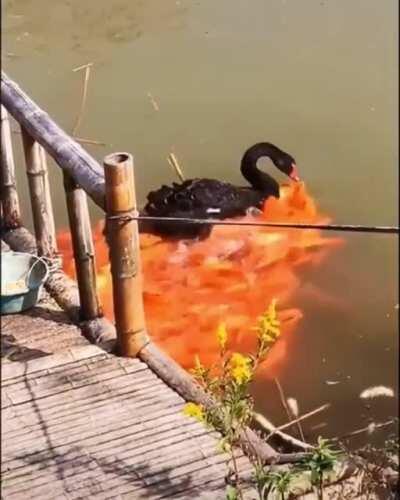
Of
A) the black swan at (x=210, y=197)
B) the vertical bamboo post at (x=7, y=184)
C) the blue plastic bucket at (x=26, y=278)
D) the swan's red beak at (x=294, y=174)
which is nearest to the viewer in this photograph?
the blue plastic bucket at (x=26, y=278)

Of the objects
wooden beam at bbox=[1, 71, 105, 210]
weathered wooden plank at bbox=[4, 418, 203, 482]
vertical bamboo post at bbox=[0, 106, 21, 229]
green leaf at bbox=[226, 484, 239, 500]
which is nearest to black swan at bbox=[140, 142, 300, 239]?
vertical bamboo post at bbox=[0, 106, 21, 229]

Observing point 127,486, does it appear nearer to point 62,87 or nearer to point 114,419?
point 114,419

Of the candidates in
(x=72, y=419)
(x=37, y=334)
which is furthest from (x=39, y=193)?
(x=72, y=419)

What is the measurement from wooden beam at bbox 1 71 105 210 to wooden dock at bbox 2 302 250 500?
0.66 metres

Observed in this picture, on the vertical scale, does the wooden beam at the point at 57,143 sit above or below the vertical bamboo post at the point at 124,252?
above

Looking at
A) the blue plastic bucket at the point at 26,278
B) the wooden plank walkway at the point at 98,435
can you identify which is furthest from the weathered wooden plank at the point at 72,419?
the blue plastic bucket at the point at 26,278

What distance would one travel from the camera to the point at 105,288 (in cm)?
483

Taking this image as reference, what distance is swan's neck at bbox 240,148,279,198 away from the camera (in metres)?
5.96

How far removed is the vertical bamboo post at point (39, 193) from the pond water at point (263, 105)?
1.20 metres

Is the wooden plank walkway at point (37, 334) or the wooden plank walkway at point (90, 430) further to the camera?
the wooden plank walkway at point (37, 334)

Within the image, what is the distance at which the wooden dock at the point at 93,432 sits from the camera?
2814 mm

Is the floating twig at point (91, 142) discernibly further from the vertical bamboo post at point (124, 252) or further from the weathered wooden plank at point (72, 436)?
the weathered wooden plank at point (72, 436)

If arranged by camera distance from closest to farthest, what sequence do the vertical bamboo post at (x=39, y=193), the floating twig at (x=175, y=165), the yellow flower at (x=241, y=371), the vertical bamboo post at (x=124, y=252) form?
the yellow flower at (x=241, y=371), the vertical bamboo post at (x=124, y=252), the vertical bamboo post at (x=39, y=193), the floating twig at (x=175, y=165)

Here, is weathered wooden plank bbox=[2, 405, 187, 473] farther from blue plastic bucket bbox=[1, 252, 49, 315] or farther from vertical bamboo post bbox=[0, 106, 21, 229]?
vertical bamboo post bbox=[0, 106, 21, 229]
